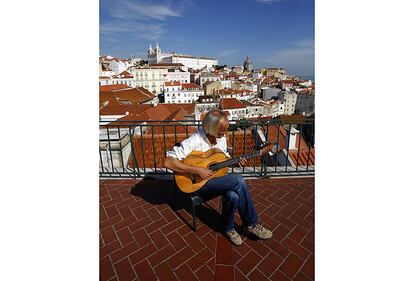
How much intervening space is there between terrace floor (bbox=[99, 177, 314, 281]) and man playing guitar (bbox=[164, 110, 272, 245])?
0.16 metres

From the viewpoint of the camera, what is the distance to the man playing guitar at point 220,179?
7.64 ft

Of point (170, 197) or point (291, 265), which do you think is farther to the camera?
point (170, 197)

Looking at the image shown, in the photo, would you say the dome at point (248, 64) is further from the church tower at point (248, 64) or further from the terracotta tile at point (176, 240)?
the terracotta tile at point (176, 240)

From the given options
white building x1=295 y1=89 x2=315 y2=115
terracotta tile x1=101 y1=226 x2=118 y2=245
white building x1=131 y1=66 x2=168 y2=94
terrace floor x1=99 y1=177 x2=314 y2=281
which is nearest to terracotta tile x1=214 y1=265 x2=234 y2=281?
terrace floor x1=99 y1=177 x2=314 y2=281

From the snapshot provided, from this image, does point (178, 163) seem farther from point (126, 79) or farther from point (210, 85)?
point (126, 79)

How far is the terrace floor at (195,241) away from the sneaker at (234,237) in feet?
0.20

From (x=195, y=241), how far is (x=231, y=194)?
735 millimetres

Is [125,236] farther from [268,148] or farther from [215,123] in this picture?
[268,148]

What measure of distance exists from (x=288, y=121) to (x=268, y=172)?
1.01m

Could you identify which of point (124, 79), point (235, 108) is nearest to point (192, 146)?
point (235, 108)

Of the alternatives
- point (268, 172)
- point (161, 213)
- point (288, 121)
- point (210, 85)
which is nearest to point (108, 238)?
point (161, 213)

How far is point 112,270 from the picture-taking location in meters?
2.22

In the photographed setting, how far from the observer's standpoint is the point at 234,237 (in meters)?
2.51

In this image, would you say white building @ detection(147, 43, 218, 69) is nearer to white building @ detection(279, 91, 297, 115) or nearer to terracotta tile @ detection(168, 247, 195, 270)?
white building @ detection(279, 91, 297, 115)
